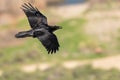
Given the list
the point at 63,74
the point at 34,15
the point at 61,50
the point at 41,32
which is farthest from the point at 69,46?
the point at 41,32

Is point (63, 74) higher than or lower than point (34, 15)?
lower

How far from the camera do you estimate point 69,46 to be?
3422 cm

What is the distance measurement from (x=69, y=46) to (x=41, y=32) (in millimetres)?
18543

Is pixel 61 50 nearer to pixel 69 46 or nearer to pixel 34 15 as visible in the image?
pixel 69 46

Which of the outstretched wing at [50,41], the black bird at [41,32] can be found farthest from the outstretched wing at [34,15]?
the outstretched wing at [50,41]

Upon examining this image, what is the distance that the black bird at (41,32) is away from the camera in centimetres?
1556

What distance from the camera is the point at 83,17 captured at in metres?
36.4

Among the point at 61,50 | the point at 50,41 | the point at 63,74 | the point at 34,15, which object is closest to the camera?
the point at 50,41

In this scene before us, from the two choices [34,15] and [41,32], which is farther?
[34,15]

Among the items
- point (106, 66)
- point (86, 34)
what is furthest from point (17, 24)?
point (106, 66)

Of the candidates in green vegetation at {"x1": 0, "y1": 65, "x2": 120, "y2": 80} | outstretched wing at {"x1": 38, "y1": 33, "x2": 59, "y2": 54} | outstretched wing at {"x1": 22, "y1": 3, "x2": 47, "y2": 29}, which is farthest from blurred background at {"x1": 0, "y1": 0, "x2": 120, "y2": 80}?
outstretched wing at {"x1": 38, "y1": 33, "x2": 59, "y2": 54}

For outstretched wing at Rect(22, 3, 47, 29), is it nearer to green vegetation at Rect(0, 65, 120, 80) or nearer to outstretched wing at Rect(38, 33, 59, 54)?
outstretched wing at Rect(38, 33, 59, 54)

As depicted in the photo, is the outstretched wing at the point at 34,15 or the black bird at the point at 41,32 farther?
the outstretched wing at the point at 34,15

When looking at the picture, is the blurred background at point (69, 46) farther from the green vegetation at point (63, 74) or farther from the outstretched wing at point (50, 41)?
the outstretched wing at point (50, 41)
